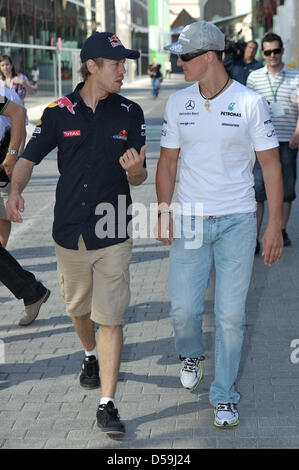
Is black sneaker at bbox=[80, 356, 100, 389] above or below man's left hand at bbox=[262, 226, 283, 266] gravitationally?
below

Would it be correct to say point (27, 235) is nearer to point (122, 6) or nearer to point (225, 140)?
point (225, 140)

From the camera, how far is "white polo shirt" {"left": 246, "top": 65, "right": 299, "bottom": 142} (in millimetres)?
7316

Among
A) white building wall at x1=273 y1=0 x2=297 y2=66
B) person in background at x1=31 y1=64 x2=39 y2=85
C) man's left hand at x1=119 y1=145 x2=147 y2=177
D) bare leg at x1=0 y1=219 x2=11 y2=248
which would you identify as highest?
man's left hand at x1=119 y1=145 x2=147 y2=177

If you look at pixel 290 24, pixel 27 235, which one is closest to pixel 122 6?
pixel 290 24

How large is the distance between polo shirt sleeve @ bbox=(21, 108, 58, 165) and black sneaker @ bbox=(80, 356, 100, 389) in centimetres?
126

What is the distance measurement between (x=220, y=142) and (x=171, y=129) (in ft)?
0.96

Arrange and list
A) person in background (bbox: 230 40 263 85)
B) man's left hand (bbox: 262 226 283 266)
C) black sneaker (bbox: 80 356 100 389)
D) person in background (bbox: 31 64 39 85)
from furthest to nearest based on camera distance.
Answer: person in background (bbox: 31 64 39 85)
person in background (bbox: 230 40 263 85)
black sneaker (bbox: 80 356 100 389)
man's left hand (bbox: 262 226 283 266)

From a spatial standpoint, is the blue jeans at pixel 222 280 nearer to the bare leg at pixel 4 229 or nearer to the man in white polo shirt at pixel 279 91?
the bare leg at pixel 4 229

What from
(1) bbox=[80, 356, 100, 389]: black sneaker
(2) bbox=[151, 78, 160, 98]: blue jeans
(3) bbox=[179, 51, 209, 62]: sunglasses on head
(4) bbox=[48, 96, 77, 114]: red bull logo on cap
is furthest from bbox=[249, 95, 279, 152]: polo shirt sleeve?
(2) bbox=[151, 78, 160, 98]: blue jeans

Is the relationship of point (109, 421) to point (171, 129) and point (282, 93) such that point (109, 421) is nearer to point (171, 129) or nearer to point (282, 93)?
point (171, 129)

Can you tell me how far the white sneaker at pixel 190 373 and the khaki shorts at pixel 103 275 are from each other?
0.61 metres

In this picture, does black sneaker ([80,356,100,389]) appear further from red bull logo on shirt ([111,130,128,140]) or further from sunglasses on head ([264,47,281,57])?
sunglasses on head ([264,47,281,57])

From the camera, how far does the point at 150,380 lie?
475 centimetres

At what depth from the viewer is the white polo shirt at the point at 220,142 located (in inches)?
156
